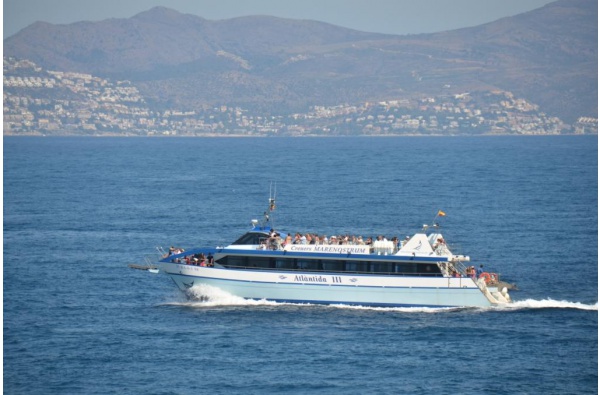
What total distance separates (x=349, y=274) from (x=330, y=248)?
1.82 metres

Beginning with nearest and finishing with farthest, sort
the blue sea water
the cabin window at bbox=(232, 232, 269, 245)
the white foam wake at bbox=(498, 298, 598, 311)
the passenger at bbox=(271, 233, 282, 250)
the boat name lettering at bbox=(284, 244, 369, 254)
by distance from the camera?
1. the blue sea water
2. the white foam wake at bbox=(498, 298, 598, 311)
3. the boat name lettering at bbox=(284, 244, 369, 254)
4. the passenger at bbox=(271, 233, 282, 250)
5. the cabin window at bbox=(232, 232, 269, 245)

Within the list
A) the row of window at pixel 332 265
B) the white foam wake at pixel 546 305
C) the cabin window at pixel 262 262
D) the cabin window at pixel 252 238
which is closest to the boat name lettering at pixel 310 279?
the row of window at pixel 332 265

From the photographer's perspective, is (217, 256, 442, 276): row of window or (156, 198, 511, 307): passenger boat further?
(217, 256, 442, 276): row of window

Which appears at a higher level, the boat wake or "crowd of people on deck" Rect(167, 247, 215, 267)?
"crowd of people on deck" Rect(167, 247, 215, 267)

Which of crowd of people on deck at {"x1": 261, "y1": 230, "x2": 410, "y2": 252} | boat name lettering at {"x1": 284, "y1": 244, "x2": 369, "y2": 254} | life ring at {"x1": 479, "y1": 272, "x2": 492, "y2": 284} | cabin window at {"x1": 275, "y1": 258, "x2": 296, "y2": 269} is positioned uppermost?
crowd of people on deck at {"x1": 261, "y1": 230, "x2": 410, "y2": 252}

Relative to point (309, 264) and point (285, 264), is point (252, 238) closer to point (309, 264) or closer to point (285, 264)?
point (285, 264)

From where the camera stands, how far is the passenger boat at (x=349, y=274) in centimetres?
6638

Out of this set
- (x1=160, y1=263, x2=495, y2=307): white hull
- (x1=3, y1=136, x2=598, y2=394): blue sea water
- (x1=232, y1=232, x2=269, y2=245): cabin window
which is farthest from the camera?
(x1=232, y1=232, x2=269, y2=245): cabin window

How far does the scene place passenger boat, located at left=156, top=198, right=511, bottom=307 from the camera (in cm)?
6638

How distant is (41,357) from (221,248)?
45.5ft

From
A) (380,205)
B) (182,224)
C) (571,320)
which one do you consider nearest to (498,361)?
(571,320)

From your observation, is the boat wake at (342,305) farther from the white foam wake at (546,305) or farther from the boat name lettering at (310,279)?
the boat name lettering at (310,279)

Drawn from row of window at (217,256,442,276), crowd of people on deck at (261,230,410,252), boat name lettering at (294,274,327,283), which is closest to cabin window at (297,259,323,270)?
row of window at (217,256,442,276)

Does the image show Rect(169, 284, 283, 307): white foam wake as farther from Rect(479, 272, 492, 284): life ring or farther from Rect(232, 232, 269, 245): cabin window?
Rect(479, 272, 492, 284): life ring
